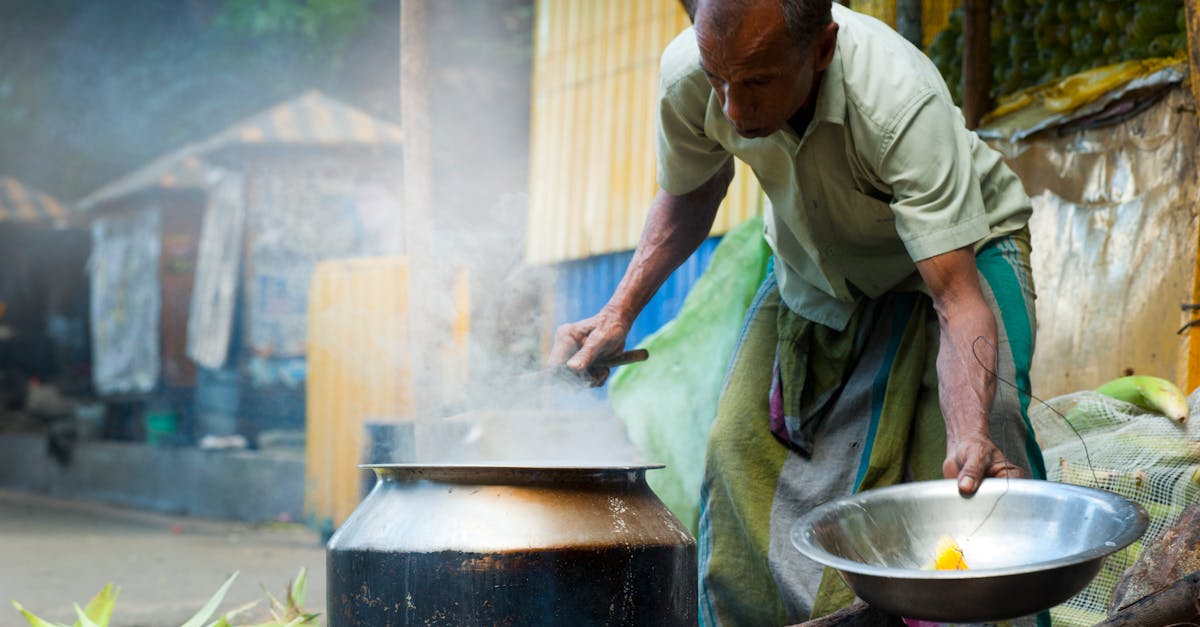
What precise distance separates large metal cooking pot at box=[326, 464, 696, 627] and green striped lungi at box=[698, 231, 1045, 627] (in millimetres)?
622

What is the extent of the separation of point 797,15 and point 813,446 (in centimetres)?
122

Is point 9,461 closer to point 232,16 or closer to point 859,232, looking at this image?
point 232,16

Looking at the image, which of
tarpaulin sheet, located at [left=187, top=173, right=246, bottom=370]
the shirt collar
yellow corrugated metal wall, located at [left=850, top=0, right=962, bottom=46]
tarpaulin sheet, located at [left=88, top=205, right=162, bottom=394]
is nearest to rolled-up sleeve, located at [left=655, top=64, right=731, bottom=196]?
the shirt collar

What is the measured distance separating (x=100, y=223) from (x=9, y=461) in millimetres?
3154

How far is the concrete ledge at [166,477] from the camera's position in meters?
9.36

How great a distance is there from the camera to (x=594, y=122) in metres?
7.50

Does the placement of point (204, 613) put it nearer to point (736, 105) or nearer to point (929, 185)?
point (736, 105)

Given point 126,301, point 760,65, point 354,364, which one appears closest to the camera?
point 760,65

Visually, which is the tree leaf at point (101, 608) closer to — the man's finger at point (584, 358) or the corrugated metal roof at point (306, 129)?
the man's finger at point (584, 358)

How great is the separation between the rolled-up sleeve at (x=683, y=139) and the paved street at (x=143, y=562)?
228 cm

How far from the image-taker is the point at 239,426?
10.4 metres

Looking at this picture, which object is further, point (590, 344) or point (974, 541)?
point (590, 344)

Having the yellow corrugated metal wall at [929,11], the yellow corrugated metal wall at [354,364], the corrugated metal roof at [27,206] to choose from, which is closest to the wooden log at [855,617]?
the yellow corrugated metal wall at [929,11]

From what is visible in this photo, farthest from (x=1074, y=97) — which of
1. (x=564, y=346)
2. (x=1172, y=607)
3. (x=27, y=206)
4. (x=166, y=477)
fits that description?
(x=27, y=206)
